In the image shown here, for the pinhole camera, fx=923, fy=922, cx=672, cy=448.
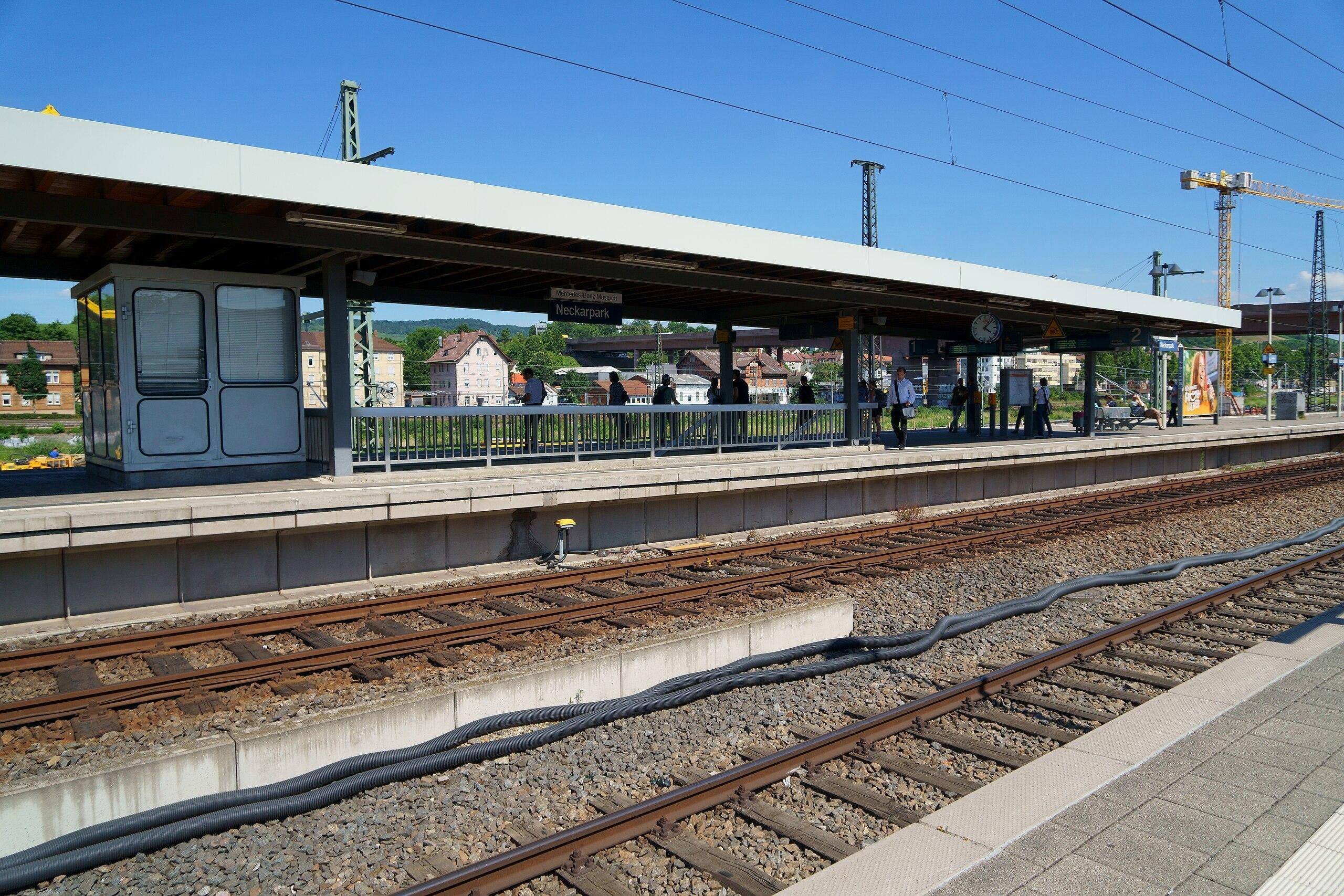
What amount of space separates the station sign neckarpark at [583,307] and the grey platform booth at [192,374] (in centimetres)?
417

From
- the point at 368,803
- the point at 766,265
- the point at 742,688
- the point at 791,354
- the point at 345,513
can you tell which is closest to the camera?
the point at 368,803

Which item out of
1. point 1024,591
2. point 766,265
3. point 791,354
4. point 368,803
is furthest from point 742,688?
point 791,354

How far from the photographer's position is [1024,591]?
427 inches

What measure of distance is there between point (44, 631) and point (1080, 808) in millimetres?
8807

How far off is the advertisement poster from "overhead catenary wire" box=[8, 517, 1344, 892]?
32.4 meters

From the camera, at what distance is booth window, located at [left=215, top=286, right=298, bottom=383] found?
1149 centimetres

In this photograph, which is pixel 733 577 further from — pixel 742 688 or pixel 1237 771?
pixel 1237 771

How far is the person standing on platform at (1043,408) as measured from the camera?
85.4 feet

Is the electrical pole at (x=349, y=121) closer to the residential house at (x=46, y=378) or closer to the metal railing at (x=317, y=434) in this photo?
the metal railing at (x=317, y=434)

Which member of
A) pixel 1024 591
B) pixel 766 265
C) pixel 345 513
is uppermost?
pixel 766 265

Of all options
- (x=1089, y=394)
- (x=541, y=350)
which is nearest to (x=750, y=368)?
(x=541, y=350)

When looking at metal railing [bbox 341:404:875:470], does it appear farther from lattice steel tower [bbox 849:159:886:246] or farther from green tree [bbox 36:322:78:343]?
green tree [bbox 36:322:78:343]

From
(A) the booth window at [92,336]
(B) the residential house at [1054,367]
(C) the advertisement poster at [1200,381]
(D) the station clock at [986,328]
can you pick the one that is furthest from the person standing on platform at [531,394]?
(B) the residential house at [1054,367]

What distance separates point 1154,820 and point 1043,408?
24.6 m
